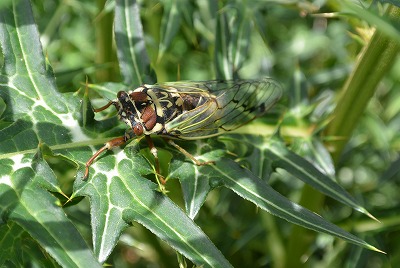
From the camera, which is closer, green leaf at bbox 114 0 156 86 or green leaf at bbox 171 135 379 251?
green leaf at bbox 171 135 379 251

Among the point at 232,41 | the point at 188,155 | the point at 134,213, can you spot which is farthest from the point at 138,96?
the point at 232,41

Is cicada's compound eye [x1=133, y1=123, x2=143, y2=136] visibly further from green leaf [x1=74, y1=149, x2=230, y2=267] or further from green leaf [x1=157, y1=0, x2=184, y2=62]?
green leaf [x1=157, y1=0, x2=184, y2=62]

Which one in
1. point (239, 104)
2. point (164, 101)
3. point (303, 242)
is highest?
point (164, 101)

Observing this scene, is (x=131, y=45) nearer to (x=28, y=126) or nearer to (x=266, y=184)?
(x=28, y=126)

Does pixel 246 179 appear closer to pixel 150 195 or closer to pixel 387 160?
pixel 150 195

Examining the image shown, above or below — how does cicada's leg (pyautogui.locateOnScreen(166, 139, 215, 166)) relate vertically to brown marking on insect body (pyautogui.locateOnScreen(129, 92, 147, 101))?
below

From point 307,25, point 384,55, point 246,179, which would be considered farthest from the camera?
point 307,25

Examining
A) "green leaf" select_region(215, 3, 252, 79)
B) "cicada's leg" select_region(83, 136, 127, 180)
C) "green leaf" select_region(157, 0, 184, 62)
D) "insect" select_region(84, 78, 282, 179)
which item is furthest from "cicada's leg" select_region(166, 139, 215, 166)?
"green leaf" select_region(157, 0, 184, 62)

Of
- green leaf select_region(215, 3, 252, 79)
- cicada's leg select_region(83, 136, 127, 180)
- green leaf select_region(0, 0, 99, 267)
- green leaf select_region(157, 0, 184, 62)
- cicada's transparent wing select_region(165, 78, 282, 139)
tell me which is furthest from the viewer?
green leaf select_region(157, 0, 184, 62)

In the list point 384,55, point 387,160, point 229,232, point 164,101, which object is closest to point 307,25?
point 387,160
